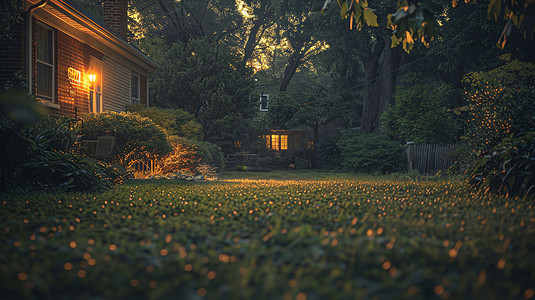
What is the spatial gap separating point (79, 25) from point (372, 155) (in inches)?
479

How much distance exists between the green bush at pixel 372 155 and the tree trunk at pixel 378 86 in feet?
8.43

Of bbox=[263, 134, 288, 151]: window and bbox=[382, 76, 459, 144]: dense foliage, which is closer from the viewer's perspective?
bbox=[382, 76, 459, 144]: dense foliage

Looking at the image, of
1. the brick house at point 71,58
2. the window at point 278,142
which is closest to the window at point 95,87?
the brick house at point 71,58

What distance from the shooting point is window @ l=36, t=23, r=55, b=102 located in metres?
9.52

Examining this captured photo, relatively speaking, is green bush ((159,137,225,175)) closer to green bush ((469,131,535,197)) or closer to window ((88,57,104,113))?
window ((88,57,104,113))

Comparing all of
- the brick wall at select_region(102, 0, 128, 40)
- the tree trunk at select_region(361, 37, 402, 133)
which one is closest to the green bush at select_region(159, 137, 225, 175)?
the brick wall at select_region(102, 0, 128, 40)

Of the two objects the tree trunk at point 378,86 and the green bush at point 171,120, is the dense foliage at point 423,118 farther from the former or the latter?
the green bush at point 171,120

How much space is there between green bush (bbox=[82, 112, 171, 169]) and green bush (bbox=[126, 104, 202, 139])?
3.02m

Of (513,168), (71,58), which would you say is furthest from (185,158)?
(513,168)

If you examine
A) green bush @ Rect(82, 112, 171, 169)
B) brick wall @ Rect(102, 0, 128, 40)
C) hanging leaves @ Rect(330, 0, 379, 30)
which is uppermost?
brick wall @ Rect(102, 0, 128, 40)

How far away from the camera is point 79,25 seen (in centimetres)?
1018

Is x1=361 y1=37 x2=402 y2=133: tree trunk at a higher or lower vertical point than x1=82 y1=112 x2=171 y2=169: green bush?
higher

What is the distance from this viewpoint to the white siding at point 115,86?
523 inches

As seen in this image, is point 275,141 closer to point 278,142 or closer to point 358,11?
point 278,142
